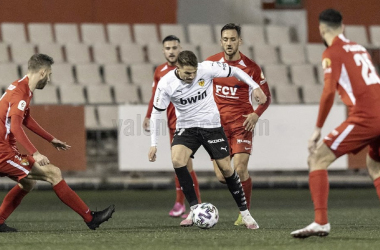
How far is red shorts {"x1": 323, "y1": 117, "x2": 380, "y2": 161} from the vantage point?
585 cm

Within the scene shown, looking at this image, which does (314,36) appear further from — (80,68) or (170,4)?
(80,68)

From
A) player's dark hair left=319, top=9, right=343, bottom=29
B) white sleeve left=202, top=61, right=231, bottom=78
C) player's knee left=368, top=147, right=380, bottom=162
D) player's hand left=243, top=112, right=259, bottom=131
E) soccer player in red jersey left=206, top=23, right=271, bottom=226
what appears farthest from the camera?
soccer player in red jersey left=206, top=23, right=271, bottom=226

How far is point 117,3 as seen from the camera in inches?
667

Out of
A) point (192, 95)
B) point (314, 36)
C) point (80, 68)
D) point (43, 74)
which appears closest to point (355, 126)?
point (192, 95)

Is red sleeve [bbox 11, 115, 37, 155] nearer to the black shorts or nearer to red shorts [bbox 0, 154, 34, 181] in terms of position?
red shorts [bbox 0, 154, 34, 181]

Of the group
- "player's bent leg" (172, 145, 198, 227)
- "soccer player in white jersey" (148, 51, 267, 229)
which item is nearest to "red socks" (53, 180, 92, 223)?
"soccer player in white jersey" (148, 51, 267, 229)

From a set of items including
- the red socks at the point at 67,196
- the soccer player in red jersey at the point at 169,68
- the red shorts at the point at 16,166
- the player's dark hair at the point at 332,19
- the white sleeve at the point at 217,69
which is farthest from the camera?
the soccer player in red jersey at the point at 169,68

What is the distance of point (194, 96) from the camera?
7.58 metres

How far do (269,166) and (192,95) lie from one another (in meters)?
5.81

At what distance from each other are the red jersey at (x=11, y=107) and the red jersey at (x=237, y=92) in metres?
2.25

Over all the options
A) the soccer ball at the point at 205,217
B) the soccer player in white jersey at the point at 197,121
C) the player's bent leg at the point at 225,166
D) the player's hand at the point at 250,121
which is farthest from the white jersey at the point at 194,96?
the soccer ball at the point at 205,217

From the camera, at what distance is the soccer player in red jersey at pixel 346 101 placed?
5828mm

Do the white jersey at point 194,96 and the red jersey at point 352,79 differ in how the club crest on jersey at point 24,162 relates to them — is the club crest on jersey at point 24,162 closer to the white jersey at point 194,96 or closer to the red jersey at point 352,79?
the white jersey at point 194,96

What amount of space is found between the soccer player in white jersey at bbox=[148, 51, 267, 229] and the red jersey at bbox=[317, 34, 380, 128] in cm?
161
